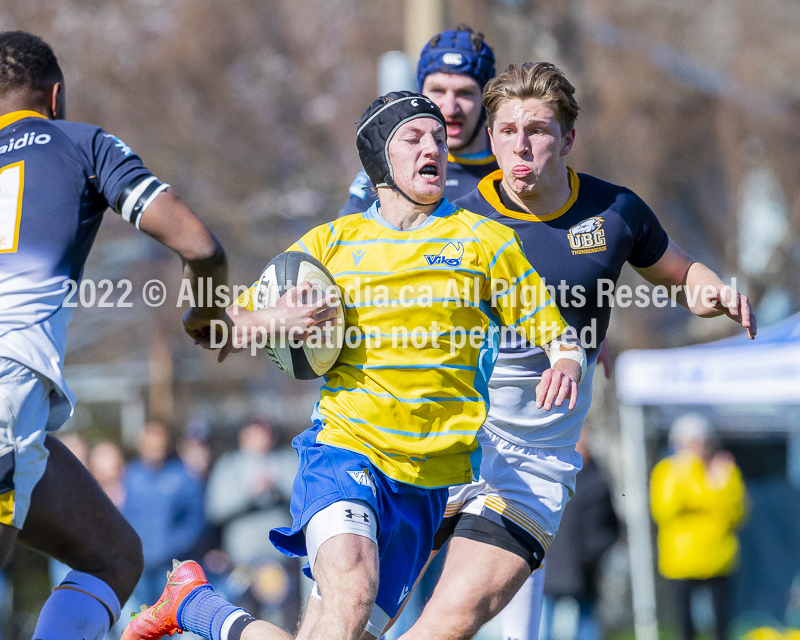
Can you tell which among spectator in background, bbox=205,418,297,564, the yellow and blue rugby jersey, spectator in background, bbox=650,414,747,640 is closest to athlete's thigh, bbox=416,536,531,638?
the yellow and blue rugby jersey

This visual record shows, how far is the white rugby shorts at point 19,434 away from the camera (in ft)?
12.2

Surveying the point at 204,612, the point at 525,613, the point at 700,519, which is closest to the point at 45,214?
the point at 204,612

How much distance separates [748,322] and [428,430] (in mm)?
1474

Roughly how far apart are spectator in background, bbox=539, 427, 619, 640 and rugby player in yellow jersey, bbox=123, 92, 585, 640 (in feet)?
16.1

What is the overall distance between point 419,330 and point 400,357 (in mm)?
125

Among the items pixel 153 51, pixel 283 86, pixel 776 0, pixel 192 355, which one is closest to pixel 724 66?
pixel 776 0

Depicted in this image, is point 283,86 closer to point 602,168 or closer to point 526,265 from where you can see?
point 602,168

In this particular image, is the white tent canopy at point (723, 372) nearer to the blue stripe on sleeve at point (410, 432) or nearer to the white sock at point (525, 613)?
the white sock at point (525, 613)

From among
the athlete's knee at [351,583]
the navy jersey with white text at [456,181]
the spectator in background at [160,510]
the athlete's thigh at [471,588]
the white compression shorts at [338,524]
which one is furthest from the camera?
the spectator in background at [160,510]

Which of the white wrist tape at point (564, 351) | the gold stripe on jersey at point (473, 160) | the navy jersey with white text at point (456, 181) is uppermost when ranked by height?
the gold stripe on jersey at point (473, 160)

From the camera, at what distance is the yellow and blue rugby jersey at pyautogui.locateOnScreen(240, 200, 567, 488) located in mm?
3809

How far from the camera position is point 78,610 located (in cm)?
419

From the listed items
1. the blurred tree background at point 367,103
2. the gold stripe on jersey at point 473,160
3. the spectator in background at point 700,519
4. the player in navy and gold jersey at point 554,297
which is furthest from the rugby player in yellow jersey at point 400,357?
the blurred tree background at point 367,103

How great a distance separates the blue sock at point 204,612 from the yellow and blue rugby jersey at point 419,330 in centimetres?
84
